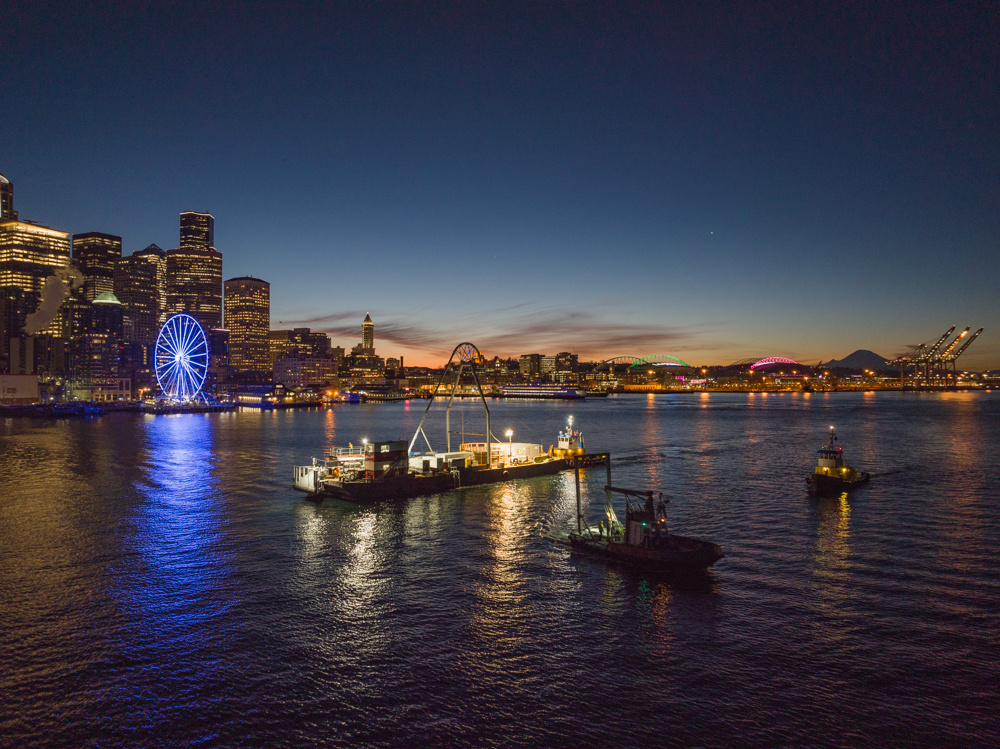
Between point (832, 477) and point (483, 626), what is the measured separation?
38201 millimetres

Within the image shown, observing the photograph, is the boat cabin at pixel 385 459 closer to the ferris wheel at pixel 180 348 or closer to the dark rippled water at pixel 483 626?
the dark rippled water at pixel 483 626

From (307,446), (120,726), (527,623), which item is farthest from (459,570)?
(307,446)

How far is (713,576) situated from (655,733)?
509 inches

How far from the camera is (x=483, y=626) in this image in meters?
21.7

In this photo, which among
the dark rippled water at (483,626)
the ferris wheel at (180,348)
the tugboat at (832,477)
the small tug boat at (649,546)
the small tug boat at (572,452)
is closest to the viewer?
the dark rippled water at (483,626)

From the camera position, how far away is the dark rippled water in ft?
52.5

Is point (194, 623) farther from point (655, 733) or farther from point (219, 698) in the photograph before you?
point (655, 733)

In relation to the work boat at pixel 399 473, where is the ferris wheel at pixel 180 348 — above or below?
above

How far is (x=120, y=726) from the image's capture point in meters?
16.0

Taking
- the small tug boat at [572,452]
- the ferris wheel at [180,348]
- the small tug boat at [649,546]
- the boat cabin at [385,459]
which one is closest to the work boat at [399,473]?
the boat cabin at [385,459]

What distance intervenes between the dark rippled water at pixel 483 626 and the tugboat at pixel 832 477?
7.59 ft

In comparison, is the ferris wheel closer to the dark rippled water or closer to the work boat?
the dark rippled water

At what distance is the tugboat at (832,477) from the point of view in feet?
154

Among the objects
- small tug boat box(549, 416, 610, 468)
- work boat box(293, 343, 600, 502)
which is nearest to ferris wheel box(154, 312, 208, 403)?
work boat box(293, 343, 600, 502)
